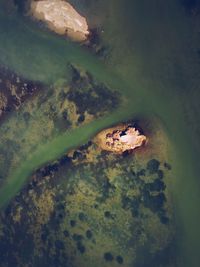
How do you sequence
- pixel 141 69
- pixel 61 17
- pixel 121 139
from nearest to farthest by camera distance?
pixel 121 139 → pixel 141 69 → pixel 61 17

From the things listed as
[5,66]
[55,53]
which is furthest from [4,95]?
[55,53]

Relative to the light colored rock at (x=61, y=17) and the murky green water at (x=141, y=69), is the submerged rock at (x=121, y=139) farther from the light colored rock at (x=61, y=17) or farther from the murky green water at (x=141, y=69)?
the light colored rock at (x=61, y=17)

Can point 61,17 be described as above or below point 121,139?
above

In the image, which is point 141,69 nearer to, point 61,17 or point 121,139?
point 121,139

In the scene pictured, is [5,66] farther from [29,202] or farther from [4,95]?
[29,202]

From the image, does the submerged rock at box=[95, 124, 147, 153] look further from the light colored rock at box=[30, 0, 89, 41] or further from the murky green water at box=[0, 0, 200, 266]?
the light colored rock at box=[30, 0, 89, 41]

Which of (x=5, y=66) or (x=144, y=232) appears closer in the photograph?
(x=144, y=232)

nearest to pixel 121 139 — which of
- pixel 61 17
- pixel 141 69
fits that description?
pixel 141 69
